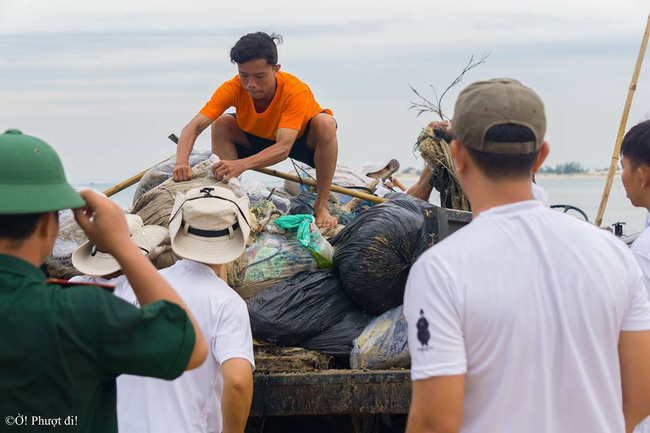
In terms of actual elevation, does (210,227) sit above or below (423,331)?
below

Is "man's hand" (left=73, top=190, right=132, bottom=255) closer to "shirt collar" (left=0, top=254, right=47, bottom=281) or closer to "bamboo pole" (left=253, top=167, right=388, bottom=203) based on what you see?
"shirt collar" (left=0, top=254, right=47, bottom=281)

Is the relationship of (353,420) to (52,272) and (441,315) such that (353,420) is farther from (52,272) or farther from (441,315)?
(441,315)

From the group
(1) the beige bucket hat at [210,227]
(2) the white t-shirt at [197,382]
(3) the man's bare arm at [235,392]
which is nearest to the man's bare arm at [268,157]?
(1) the beige bucket hat at [210,227]

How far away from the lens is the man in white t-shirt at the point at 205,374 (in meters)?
3.34

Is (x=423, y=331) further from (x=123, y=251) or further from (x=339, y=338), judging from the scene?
(x=339, y=338)

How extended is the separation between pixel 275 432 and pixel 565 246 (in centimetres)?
299

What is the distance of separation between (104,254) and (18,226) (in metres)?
1.90

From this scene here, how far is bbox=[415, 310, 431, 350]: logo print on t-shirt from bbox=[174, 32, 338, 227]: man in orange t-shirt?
12.0 feet

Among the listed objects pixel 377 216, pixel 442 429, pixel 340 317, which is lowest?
pixel 340 317

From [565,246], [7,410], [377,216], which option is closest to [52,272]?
[377,216]

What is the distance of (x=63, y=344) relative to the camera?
6.72 ft

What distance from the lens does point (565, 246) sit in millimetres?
2266

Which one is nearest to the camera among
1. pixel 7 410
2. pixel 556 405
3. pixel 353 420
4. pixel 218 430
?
A: pixel 7 410

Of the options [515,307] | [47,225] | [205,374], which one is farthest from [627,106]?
[47,225]
